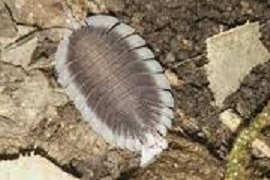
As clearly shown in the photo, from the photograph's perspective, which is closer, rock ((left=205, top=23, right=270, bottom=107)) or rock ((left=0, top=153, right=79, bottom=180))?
rock ((left=0, top=153, right=79, bottom=180))

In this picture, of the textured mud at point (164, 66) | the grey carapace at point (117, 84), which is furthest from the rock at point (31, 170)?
the grey carapace at point (117, 84)

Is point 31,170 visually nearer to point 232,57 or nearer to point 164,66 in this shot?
point 164,66

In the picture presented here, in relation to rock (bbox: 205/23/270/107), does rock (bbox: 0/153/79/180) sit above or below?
below

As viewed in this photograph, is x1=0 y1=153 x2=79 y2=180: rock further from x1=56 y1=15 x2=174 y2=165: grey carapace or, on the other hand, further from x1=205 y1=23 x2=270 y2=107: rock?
x1=205 y1=23 x2=270 y2=107: rock

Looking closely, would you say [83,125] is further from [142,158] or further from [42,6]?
[42,6]

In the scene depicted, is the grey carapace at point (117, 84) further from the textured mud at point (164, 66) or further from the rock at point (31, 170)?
the rock at point (31, 170)

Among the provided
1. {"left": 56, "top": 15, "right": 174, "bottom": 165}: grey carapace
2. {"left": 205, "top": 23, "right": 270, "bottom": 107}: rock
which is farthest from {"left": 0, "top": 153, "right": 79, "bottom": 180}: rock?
{"left": 205, "top": 23, "right": 270, "bottom": 107}: rock
